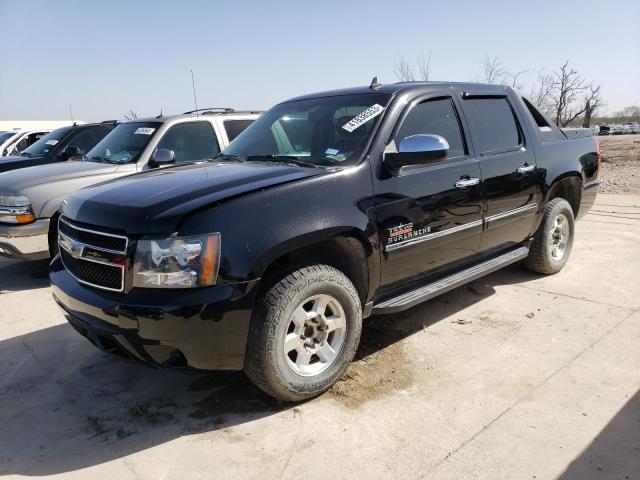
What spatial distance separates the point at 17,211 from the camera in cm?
551

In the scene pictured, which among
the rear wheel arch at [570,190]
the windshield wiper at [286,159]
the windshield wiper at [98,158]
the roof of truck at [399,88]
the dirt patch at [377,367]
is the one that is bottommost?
the dirt patch at [377,367]

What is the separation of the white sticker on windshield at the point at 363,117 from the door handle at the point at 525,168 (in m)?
1.60

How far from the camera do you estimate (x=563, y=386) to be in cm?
317

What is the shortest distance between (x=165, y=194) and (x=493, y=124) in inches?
116

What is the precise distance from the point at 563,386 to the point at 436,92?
2279 millimetres

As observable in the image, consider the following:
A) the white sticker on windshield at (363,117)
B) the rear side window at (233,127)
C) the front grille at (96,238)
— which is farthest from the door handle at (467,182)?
the rear side window at (233,127)

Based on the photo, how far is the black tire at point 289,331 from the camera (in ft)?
9.12

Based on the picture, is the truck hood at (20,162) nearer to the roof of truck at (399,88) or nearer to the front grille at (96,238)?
the roof of truck at (399,88)

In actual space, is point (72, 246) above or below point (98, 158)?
below

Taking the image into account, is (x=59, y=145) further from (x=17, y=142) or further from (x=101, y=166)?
(x=17, y=142)

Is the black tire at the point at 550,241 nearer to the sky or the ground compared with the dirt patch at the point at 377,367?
nearer to the sky

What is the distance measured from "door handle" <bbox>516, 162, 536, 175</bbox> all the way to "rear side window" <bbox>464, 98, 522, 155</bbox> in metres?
0.18

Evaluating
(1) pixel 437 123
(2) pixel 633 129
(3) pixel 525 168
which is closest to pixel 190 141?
(1) pixel 437 123

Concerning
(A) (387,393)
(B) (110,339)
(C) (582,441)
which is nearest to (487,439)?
(C) (582,441)
